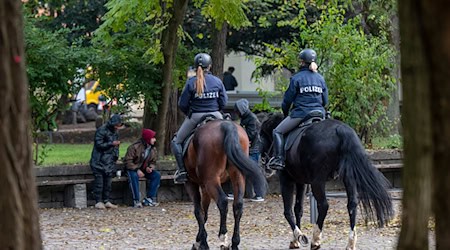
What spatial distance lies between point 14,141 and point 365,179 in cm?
880

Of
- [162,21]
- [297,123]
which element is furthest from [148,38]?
[297,123]

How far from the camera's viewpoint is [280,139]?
1528 centimetres

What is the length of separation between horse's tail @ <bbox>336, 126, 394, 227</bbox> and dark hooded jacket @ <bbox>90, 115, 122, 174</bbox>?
8.27 metres

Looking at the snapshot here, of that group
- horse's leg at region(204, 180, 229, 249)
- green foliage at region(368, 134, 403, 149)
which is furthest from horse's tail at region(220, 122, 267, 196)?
green foliage at region(368, 134, 403, 149)

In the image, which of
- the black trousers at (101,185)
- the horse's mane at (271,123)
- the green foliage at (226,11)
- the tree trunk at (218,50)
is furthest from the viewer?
the tree trunk at (218,50)

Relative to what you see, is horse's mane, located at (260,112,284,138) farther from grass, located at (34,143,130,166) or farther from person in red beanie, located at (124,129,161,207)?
grass, located at (34,143,130,166)

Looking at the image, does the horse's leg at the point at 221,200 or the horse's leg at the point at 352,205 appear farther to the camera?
the horse's leg at the point at 221,200

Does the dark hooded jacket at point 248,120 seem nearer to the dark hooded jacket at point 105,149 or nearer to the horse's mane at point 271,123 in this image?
the dark hooded jacket at point 105,149

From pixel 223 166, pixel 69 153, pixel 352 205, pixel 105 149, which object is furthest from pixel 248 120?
pixel 69 153

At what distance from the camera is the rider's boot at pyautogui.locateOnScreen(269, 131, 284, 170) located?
15044mm

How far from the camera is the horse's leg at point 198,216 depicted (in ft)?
48.6

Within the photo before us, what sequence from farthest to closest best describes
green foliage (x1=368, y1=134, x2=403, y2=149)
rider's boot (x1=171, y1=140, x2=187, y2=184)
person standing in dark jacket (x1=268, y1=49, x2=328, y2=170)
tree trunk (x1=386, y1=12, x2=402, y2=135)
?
tree trunk (x1=386, y1=12, x2=402, y2=135) < green foliage (x1=368, y1=134, x2=403, y2=149) < person standing in dark jacket (x1=268, y1=49, x2=328, y2=170) < rider's boot (x1=171, y1=140, x2=187, y2=184)

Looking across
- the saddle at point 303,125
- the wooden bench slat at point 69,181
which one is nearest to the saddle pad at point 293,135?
the saddle at point 303,125

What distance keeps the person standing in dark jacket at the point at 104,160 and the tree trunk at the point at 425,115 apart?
54.5ft
